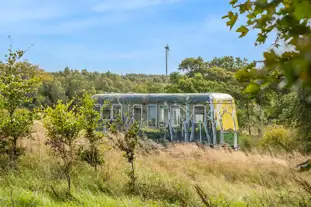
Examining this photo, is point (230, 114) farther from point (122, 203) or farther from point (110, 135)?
point (122, 203)

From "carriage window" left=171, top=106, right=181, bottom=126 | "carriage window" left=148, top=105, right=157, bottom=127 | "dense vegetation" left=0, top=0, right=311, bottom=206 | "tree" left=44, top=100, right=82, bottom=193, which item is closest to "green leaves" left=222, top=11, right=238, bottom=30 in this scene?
"dense vegetation" left=0, top=0, right=311, bottom=206

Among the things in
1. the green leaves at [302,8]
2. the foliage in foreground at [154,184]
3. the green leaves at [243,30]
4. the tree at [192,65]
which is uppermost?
the tree at [192,65]

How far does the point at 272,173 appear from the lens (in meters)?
7.51

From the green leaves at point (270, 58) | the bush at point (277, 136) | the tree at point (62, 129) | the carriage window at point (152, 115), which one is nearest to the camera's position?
A: the green leaves at point (270, 58)

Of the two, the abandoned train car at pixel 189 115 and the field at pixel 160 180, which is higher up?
the abandoned train car at pixel 189 115

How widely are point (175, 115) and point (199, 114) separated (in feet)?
3.41

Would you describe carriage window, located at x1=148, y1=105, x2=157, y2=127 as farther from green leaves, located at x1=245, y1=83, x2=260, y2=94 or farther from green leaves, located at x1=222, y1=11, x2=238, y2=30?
green leaves, located at x1=245, y1=83, x2=260, y2=94

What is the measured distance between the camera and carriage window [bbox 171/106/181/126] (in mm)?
14060

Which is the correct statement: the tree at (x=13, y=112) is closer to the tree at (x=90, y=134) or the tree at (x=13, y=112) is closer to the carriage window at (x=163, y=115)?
the tree at (x=90, y=134)

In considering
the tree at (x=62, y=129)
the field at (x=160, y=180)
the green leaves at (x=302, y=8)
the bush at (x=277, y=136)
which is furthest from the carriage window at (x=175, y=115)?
the green leaves at (x=302, y=8)

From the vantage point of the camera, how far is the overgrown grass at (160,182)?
499 centimetres

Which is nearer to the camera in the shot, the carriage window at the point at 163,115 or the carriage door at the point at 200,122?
the carriage door at the point at 200,122

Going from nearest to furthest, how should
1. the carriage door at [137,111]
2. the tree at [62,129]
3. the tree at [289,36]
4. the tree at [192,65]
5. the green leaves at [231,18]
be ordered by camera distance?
the tree at [289,36]
the green leaves at [231,18]
the tree at [62,129]
the carriage door at [137,111]
the tree at [192,65]

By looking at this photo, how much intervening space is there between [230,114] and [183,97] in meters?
1.98
